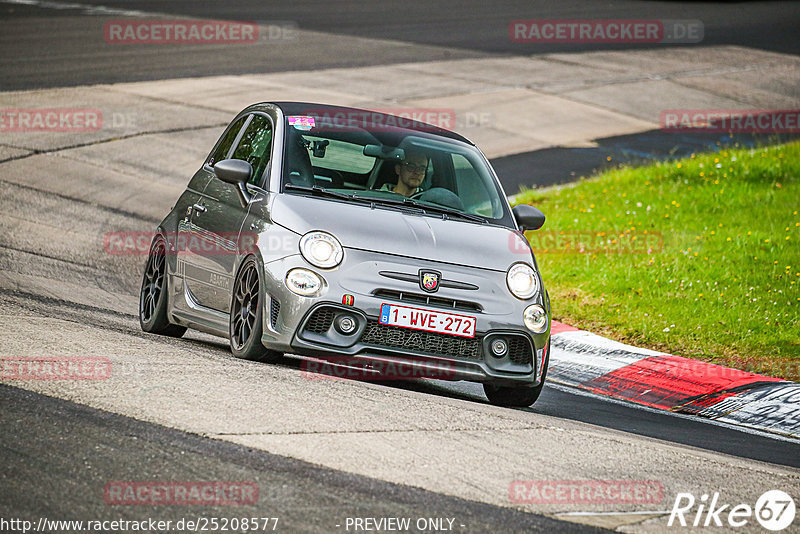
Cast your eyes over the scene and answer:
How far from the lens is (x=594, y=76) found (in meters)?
26.2

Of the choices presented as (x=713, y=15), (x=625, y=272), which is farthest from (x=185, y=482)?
(x=713, y=15)

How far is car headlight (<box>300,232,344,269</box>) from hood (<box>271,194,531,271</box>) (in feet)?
0.17

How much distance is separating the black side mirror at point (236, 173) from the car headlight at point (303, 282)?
101 centimetres

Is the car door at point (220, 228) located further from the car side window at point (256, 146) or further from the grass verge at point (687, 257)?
the grass verge at point (687, 257)

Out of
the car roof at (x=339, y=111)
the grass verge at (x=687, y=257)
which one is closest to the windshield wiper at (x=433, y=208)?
the car roof at (x=339, y=111)

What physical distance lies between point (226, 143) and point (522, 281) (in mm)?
2878

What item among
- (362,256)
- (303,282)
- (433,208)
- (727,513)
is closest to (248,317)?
(303,282)

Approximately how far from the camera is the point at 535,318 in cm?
751

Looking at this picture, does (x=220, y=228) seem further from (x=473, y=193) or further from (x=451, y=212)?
(x=473, y=193)

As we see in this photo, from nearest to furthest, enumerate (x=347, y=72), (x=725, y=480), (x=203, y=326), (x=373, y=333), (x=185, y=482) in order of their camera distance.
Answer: (x=185, y=482) < (x=725, y=480) < (x=373, y=333) < (x=203, y=326) < (x=347, y=72)

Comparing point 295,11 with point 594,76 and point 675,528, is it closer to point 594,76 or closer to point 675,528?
point 594,76

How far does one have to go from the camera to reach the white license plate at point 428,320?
7.14m

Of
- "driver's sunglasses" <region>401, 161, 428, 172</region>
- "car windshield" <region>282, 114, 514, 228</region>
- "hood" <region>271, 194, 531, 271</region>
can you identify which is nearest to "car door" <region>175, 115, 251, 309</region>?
"car windshield" <region>282, 114, 514, 228</region>

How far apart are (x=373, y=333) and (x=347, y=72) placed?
58.6 feet
